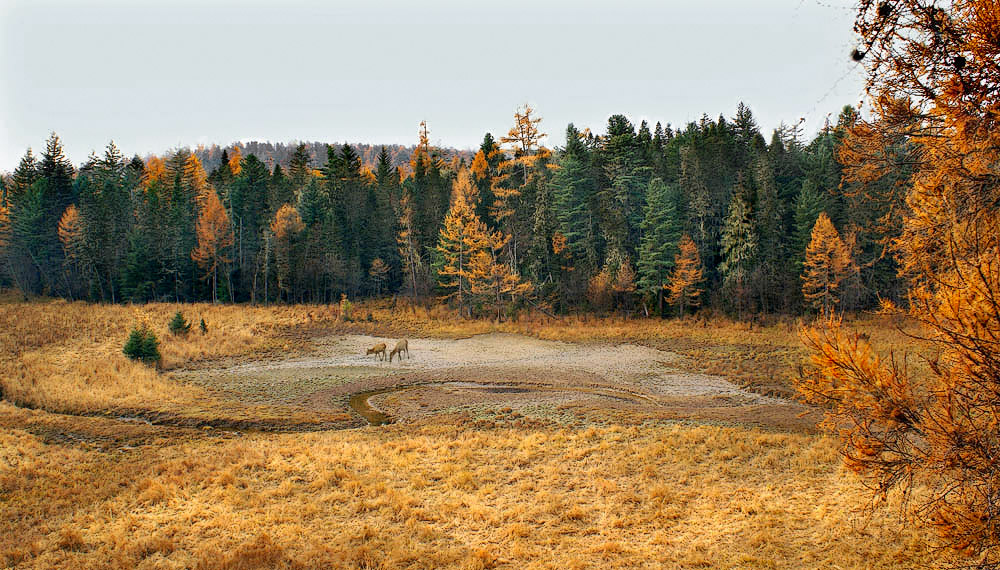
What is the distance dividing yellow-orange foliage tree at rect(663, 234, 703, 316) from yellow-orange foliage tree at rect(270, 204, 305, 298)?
35.9m

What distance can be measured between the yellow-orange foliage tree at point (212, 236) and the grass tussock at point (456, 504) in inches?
1592

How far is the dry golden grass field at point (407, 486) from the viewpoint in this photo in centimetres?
822

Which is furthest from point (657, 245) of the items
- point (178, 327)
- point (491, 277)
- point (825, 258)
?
point (178, 327)

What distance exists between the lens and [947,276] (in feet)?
15.5

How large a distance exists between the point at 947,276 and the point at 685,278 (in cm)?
3913

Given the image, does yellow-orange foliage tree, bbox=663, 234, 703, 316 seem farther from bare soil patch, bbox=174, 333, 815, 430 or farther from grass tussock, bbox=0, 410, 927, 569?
grass tussock, bbox=0, 410, 927, 569

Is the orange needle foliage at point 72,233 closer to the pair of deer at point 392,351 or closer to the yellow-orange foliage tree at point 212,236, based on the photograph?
the yellow-orange foliage tree at point 212,236

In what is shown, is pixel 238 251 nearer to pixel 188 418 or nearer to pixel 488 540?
pixel 188 418

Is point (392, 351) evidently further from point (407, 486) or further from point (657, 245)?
point (657, 245)

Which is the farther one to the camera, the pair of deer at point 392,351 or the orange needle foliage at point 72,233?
the orange needle foliage at point 72,233

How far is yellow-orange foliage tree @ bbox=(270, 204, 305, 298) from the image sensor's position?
51.1 m

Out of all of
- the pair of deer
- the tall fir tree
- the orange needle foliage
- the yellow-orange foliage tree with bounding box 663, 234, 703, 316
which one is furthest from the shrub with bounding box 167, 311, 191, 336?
the yellow-orange foliage tree with bounding box 663, 234, 703, 316

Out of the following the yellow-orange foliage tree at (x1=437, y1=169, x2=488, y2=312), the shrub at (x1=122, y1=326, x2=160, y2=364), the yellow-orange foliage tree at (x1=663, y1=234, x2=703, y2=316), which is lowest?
the shrub at (x1=122, y1=326, x2=160, y2=364)

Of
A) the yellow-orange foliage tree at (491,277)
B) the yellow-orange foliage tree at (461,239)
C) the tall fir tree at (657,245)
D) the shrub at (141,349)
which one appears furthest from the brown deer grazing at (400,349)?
the tall fir tree at (657,245)
